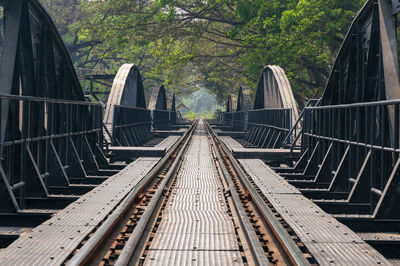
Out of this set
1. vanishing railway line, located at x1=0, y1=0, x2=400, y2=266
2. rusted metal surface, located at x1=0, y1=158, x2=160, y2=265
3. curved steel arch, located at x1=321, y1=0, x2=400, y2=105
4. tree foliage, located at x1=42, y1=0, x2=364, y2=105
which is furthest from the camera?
tree foliage, located at x1=42, y1=0, x2=364, y2=105

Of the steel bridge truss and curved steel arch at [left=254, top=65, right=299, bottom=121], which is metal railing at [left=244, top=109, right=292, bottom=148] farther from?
the steel bridge truss

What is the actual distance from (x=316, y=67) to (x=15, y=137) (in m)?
24.2

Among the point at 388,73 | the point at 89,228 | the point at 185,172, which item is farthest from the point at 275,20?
the point at 89,228

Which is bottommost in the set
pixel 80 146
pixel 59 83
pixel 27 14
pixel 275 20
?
pixel 80 146

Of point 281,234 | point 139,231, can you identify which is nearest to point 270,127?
point 281,234

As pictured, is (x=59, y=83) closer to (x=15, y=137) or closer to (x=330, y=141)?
(x=15, y=137)

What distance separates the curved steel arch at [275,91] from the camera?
17.5m

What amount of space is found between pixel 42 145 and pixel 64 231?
349 centimetres

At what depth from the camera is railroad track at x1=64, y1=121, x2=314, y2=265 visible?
4.92 meters

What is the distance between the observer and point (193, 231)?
6023 mm

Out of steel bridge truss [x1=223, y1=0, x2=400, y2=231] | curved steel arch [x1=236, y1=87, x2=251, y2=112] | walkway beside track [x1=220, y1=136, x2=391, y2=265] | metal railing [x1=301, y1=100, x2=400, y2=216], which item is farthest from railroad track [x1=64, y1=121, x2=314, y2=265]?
curved steel arch [x1=236, y1=87, x2=251, y2=112]

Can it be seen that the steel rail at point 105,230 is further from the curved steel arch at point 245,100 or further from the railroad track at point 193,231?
the curved steel arch at point 245,100

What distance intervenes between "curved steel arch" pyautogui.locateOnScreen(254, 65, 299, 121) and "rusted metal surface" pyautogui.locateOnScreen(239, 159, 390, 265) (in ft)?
28.4

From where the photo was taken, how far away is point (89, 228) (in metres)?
5.70
